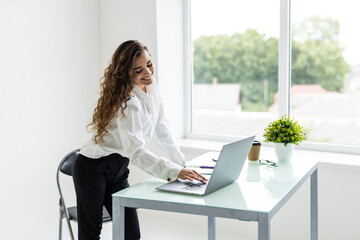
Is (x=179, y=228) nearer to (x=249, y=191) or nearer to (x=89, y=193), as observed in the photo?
(x=89, y=193)

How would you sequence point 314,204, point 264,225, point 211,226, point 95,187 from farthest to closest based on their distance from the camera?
1. point 211,226
2. point 314,204
3. point 95,187
4. point 264,225

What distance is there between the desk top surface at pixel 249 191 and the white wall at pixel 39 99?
5.26 ft

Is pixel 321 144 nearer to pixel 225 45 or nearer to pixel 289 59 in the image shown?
pixel 289 59

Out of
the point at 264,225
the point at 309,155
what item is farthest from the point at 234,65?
the point at 264,225

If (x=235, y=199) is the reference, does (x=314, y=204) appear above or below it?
below

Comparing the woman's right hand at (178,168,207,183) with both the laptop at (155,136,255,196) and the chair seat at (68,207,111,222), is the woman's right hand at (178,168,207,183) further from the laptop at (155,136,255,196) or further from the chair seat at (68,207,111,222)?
the chair seat at (68,207,111,222)

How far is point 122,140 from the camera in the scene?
1978mm

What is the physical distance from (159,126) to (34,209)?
1531 millimetres

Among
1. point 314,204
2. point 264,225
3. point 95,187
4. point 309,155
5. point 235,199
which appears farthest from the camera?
point 309,155

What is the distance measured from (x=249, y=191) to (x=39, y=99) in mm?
2049

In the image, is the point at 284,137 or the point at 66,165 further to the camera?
the point at 66,165

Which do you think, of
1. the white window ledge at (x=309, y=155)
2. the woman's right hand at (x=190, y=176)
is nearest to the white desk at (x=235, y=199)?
the woman's right hand at (x=190, y=176)

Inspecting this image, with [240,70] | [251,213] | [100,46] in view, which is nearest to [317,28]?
[240,70]

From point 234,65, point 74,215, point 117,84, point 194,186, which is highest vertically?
point 234,65
